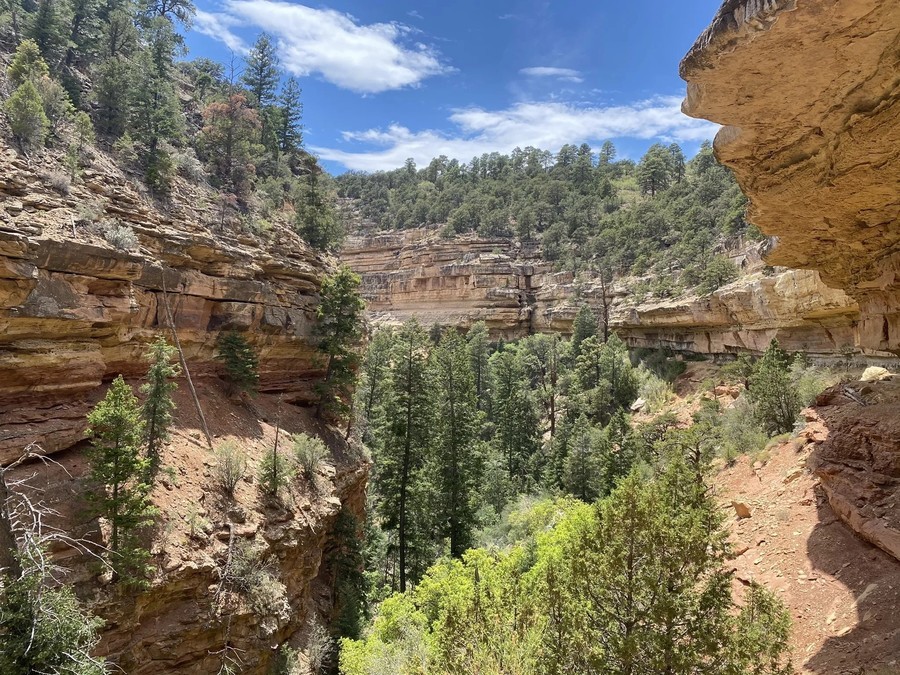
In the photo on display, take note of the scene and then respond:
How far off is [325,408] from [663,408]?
2310 centimetres

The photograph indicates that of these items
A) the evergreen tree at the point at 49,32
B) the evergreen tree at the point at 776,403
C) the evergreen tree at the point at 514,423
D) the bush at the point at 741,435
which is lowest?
the evergreen tree at the point at 514,423

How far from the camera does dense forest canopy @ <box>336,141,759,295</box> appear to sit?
39625 mm

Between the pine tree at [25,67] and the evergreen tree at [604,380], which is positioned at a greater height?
the pine tree at [25,67]

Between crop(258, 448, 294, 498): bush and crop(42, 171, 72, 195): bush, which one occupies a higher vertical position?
crop(42, 171, 72, 195): bush

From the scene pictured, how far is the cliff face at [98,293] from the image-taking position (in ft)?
37.3

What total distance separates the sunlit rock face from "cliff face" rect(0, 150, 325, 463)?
1495 centimetres

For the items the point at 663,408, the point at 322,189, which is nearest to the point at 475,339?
the point at 663,408

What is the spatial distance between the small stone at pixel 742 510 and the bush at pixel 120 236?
18639 millimetres

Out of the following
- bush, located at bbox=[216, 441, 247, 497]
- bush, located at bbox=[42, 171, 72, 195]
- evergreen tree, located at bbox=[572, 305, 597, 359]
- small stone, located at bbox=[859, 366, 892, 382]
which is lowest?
bush, located at bbox=[216, 441, 247, 497]

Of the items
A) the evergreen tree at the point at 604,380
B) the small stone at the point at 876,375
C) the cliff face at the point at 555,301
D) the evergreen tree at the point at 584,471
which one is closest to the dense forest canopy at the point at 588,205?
the cliff face at the point at 555,301

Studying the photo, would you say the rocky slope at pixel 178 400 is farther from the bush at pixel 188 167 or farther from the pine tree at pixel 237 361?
the bush at pixel 188 167

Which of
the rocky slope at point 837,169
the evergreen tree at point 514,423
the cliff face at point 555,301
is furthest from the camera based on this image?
the evergreen tree at point 514,423

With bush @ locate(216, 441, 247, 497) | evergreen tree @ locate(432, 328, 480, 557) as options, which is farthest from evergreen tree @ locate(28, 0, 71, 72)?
evergreen tree @ locate(432, 328, 480, 557)

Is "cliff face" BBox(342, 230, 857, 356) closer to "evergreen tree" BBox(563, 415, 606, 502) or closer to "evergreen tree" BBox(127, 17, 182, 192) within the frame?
"evergreen tree" BBox(563, 415, 606, 502)
